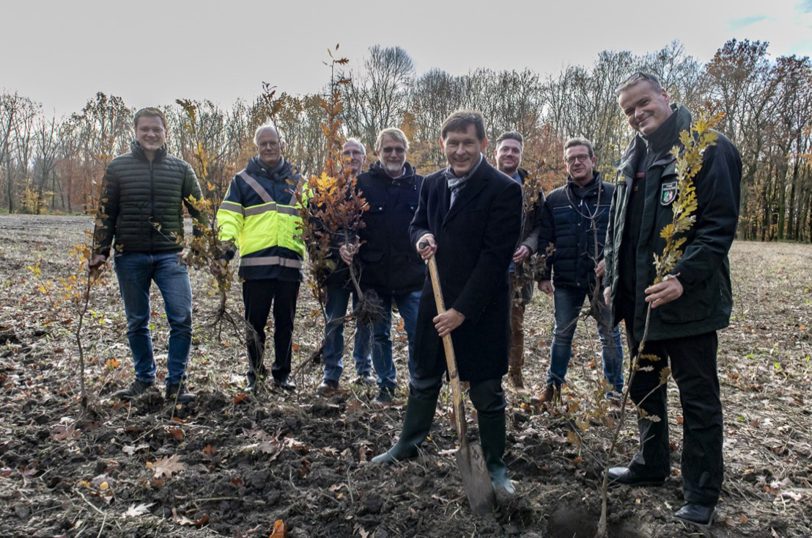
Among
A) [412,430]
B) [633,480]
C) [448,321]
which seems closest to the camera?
[448,321]

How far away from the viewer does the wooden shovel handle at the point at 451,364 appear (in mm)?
2854

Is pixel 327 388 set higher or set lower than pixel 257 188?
lower

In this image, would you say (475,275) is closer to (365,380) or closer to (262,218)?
(262,218)

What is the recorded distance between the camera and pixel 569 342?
14.6 ft

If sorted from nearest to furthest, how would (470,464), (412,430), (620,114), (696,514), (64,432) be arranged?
(696,514)
(470,464)
(412,430)
(64,432)
(620,114)

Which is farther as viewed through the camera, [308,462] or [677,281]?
[308,462]

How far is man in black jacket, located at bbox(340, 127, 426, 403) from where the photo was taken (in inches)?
171

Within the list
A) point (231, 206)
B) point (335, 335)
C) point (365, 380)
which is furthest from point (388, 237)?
point (365, 380)

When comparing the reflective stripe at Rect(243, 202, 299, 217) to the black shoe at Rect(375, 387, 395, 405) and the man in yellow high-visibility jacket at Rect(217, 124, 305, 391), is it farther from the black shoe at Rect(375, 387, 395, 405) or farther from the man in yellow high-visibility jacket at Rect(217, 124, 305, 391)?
the black shoe at Rect(375, 387, 395, 405)

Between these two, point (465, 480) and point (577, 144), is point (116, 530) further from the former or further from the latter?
point (577, 144)

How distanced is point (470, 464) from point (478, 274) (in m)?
1.01

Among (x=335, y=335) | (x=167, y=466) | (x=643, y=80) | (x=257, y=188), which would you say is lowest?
(x=167, y=466)

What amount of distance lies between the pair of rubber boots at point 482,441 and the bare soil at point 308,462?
0.29 ft

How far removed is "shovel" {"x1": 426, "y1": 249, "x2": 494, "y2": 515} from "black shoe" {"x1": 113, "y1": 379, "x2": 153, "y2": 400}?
2.71m
